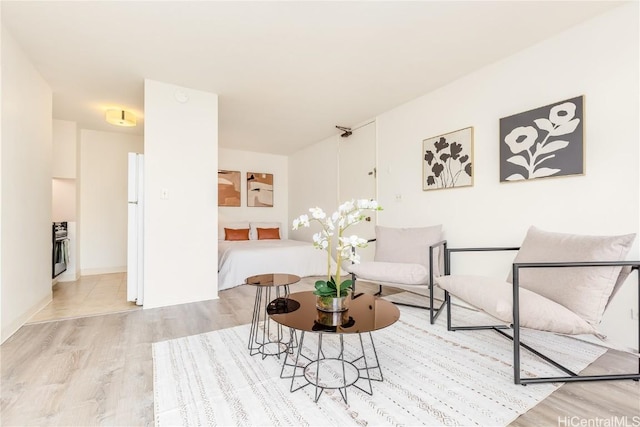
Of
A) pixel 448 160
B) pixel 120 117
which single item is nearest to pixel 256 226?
pixel 120 117

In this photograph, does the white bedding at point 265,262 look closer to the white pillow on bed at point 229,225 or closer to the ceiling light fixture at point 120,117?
the white pillow on bed at point 229,225

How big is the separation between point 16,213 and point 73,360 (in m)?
1.44

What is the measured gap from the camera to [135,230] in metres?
3.10

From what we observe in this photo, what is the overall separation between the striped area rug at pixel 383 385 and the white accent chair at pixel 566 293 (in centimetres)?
22

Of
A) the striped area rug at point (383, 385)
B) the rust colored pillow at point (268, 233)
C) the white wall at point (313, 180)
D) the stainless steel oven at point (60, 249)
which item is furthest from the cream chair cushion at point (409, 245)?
the stainless steel oven at point (60, 249)

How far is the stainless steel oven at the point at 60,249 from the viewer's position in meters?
3.79

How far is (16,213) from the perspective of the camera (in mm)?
2439

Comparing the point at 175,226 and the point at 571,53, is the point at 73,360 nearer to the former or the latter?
the point at 175,226

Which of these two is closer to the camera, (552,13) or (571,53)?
(552,13)

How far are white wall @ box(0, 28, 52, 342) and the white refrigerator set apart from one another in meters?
0.78

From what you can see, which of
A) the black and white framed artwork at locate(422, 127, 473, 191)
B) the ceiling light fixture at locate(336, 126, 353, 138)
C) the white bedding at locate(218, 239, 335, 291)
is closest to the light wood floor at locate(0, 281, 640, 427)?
the white bedding at locate(218, 239, 335, 291)

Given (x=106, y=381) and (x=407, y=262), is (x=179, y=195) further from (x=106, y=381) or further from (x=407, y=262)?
(x=407, y=262)

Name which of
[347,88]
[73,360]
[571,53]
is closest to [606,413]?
[571,53]

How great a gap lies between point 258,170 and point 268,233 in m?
1.50
